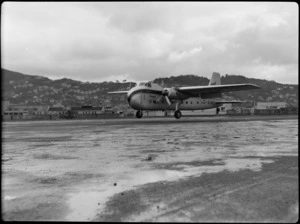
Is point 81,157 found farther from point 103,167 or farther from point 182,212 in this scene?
point 182,212

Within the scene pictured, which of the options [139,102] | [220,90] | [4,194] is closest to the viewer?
[4,194]

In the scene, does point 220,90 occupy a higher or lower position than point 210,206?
higher

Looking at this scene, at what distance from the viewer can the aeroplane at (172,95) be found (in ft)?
114

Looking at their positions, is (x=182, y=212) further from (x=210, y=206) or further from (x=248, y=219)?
(x=248, y=219)

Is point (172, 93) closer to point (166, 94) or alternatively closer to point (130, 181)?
point (166, 94)

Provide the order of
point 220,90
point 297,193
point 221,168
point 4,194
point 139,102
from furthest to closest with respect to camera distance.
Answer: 1. point 220,90
2. point 139,102
3. point 221,168
4. point 4,194
5. point 297,193

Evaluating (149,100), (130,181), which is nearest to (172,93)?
(149,100)

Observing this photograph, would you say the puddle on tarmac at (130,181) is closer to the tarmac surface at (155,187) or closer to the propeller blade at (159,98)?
the tarmac surface at (155,187)

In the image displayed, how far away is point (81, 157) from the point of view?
9188 mm

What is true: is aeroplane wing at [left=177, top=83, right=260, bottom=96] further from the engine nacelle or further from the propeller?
the propeller

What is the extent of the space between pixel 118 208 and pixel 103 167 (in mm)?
3128

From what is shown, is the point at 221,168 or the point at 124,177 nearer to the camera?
the point at 124,177

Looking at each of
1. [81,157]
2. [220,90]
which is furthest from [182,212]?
[220,90]

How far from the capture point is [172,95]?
36969 millimetres
